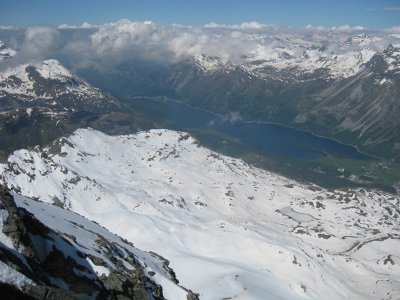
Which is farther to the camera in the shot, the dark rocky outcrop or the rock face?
the dark rocky outcrop

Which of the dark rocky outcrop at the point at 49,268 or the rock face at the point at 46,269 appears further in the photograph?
the dark rocky outcrop at the point at 49,268

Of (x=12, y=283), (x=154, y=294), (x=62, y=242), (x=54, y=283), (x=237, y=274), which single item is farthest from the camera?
(x=237, y=274)

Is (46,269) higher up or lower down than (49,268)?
higher up

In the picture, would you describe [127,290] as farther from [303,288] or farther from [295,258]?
[295,258]

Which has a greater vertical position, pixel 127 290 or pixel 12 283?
pixel 12 283

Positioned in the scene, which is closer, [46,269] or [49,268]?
[46,269]

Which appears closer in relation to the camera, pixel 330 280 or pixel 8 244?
pixel 8 244

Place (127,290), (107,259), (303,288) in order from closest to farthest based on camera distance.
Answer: (127,290) → (107,259) → (303,288)

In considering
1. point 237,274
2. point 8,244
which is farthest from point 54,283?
point 237,274
